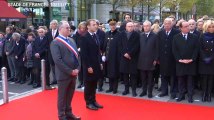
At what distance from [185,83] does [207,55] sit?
102 centimetres

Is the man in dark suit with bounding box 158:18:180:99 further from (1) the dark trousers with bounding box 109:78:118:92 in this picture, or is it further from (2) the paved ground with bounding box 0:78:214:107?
(1) the dark trousers with bounding box 109:78:118:92

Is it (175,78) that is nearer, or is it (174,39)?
(174,39)

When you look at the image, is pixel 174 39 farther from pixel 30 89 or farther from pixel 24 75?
pixel 24 75

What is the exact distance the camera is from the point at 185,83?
31.1 feet

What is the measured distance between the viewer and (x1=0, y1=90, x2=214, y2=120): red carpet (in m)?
7.85

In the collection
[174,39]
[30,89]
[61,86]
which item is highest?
[174,39]

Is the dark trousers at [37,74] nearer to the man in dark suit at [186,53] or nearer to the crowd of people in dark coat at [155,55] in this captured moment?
the crowd of people in dark coat at [155,55]

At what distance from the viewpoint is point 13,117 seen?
797 centimetres

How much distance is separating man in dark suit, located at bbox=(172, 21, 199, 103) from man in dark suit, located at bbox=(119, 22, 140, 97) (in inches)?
42.2

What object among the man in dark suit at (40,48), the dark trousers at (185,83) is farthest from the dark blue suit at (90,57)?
the man in dark suit at (40,48)

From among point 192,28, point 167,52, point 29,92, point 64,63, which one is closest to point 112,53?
point 167,52

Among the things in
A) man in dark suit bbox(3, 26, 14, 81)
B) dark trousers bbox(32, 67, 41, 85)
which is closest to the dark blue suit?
dark trousers bbox(32, 67, 41, 85)

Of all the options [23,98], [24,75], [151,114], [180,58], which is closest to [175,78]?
[180,58]

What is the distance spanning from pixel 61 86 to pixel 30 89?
14.2 ft
